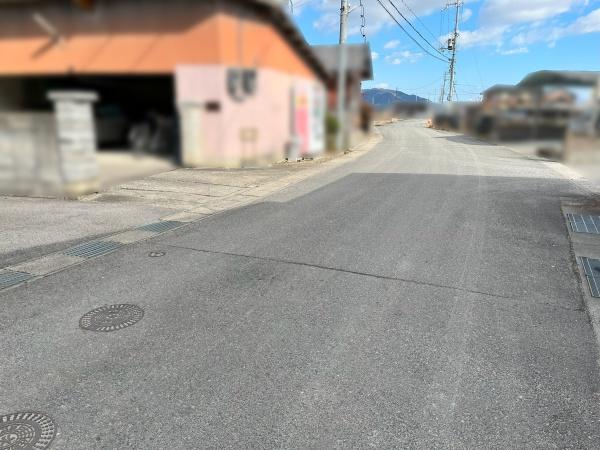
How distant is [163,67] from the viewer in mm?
10672

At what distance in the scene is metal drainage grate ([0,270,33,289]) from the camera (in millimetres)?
4043

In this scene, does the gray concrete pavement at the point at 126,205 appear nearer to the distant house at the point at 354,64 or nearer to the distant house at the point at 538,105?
the distant house at the point at 538,105

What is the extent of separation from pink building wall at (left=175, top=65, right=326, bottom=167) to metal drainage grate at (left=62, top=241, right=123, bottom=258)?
6.55m

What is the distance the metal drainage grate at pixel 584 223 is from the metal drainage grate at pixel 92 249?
23.0 feet

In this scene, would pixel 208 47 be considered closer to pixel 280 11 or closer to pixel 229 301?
pixel 280 11

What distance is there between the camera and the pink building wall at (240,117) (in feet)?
35.5

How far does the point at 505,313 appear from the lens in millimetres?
3633

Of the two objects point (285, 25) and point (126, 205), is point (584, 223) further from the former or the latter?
point (285, 25)

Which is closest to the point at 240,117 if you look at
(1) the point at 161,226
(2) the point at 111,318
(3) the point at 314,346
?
(1) the point at 161,226

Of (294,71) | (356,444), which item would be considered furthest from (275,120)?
(356,444)

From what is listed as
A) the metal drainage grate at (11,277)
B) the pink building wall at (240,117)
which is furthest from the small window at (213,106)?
the metal drainage grate at (11,277)

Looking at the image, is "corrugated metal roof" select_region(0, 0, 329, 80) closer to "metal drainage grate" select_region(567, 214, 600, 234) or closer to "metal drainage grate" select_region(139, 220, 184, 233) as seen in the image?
"metal drainage grate" select_region(139, 220, 184, 233)

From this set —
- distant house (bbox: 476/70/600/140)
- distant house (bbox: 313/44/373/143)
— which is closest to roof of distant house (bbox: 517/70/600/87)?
distant house (bbox: 476/70/600/140)

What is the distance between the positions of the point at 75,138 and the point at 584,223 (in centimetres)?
923
